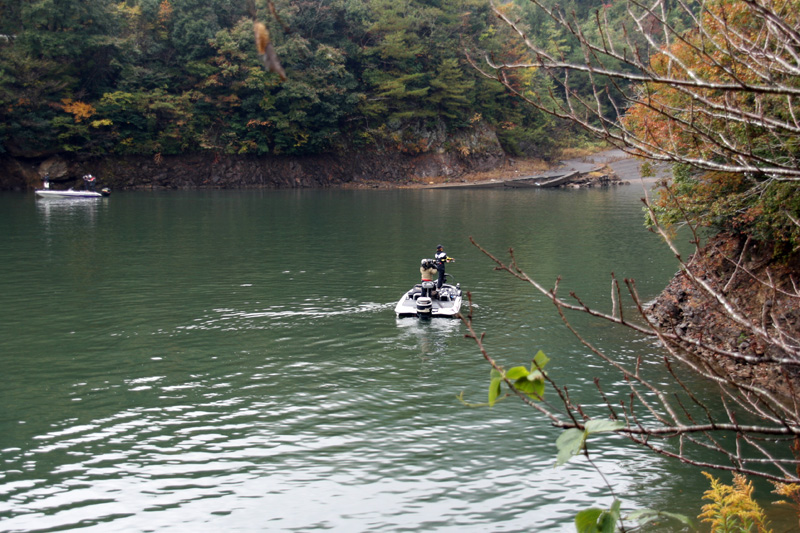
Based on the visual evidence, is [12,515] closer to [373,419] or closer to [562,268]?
[373,419]

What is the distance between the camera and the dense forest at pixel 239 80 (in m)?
59.2

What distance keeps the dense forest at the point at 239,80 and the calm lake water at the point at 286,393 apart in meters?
34.1

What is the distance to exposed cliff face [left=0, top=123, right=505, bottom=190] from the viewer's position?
62.6 metres

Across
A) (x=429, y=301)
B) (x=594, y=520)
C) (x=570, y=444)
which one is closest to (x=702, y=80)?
(x=570, y=444)

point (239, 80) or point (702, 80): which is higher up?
point (239, 80)

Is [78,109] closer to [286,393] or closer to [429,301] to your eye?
[429,301]

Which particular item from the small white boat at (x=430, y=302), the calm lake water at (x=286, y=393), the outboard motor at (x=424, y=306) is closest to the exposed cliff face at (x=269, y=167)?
the calm lake water at (x=286, y=393)

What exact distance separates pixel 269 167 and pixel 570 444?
228 ft

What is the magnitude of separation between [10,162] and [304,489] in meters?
61.0

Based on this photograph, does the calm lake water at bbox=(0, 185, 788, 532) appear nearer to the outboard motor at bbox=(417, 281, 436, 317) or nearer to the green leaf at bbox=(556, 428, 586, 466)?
the outboard motor at bbox=(417, 281, 436, 317)

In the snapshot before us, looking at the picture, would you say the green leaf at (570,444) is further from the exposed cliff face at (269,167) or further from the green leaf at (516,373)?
the exposed cliff face at (269,167)

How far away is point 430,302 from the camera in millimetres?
18844

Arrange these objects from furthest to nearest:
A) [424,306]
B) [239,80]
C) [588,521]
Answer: [239,80] → [424,306] → [588,521]

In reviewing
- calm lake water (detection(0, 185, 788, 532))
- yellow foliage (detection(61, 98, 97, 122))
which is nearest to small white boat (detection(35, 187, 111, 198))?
yellow foliage (detection(61, 98, 97, 122))
